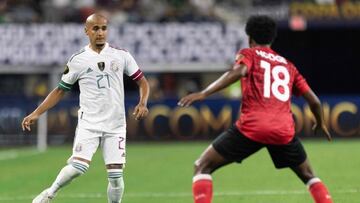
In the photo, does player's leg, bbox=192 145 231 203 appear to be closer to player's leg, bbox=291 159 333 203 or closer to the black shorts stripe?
the black shorts stripe

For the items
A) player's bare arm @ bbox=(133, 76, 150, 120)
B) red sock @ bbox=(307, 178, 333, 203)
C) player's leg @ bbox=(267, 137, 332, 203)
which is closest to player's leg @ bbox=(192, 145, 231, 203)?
player's leg @ bbox=(267, 137, 332, 203)

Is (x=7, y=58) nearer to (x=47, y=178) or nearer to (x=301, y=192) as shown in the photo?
(x=47, y=178)

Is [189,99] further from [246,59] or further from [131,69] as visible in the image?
[131,69]

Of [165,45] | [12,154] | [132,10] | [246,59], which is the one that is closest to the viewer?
[246,59]

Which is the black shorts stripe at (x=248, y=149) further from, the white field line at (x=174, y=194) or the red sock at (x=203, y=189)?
the white field line at (x=174, y=194)

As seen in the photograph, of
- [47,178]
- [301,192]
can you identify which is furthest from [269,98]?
[47,178]

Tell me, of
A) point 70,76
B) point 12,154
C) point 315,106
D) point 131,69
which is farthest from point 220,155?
point 12,154

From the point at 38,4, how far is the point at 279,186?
72.9ft

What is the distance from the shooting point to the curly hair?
9.24m

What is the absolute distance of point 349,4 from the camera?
34156 millimetres

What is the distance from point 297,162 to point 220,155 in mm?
801

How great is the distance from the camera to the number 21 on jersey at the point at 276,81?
363 inches

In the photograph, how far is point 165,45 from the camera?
3334 cm

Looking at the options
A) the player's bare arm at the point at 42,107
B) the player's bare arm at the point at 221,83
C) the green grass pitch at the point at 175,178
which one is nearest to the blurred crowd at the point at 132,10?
the green grass pitch at the point at 175,178
